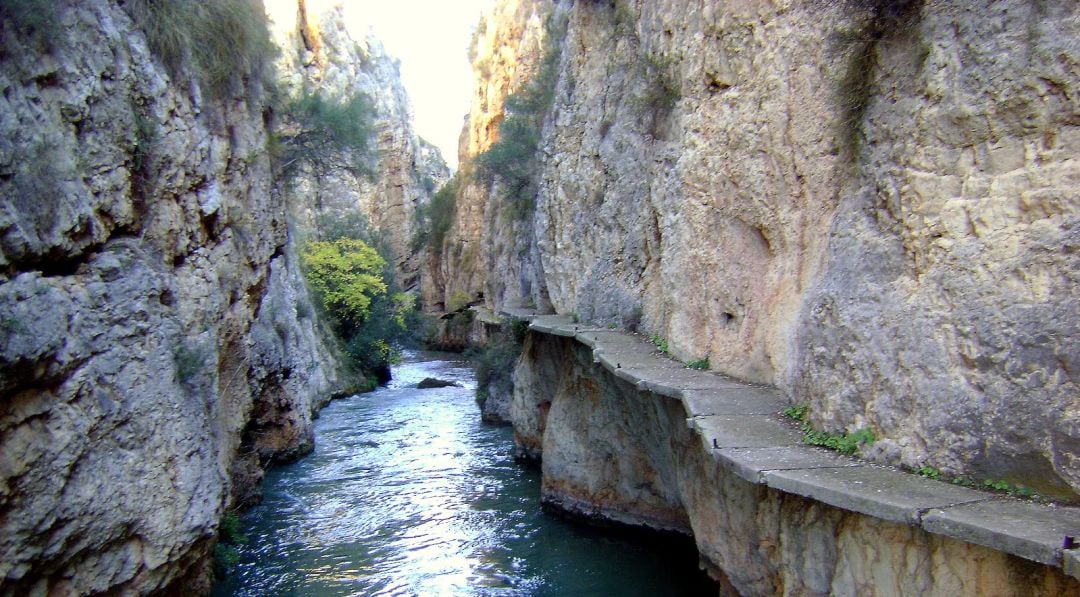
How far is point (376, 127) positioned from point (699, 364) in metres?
40.6

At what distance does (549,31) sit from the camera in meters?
21.4

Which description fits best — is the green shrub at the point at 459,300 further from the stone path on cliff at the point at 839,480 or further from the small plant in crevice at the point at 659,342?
the stone path on cliff at the point at 839,480

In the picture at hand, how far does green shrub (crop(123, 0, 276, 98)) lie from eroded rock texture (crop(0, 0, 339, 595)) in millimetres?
294

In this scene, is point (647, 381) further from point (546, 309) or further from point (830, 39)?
point (546, 309)

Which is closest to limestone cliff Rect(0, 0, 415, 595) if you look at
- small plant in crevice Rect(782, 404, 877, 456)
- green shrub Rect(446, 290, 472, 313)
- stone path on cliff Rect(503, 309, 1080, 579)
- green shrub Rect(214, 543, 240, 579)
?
green shrub Rect(214, 543, 240, 579)

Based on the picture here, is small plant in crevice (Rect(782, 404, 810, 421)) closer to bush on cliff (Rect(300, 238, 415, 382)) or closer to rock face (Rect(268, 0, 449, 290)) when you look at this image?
bush on cliff (Rect(300, 238, 415, 382))

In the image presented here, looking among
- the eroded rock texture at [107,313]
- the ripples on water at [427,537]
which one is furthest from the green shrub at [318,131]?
the eroded rock texture at [107,313]

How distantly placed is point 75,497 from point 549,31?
17.4 metres

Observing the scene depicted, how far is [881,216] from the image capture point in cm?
689

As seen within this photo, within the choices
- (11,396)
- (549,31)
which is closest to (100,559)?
(11,396)

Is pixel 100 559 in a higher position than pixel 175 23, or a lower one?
lower

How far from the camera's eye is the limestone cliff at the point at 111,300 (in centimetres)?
698

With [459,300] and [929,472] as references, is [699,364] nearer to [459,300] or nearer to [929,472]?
[929,472]

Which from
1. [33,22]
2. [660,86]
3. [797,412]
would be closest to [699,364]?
[797,412]
